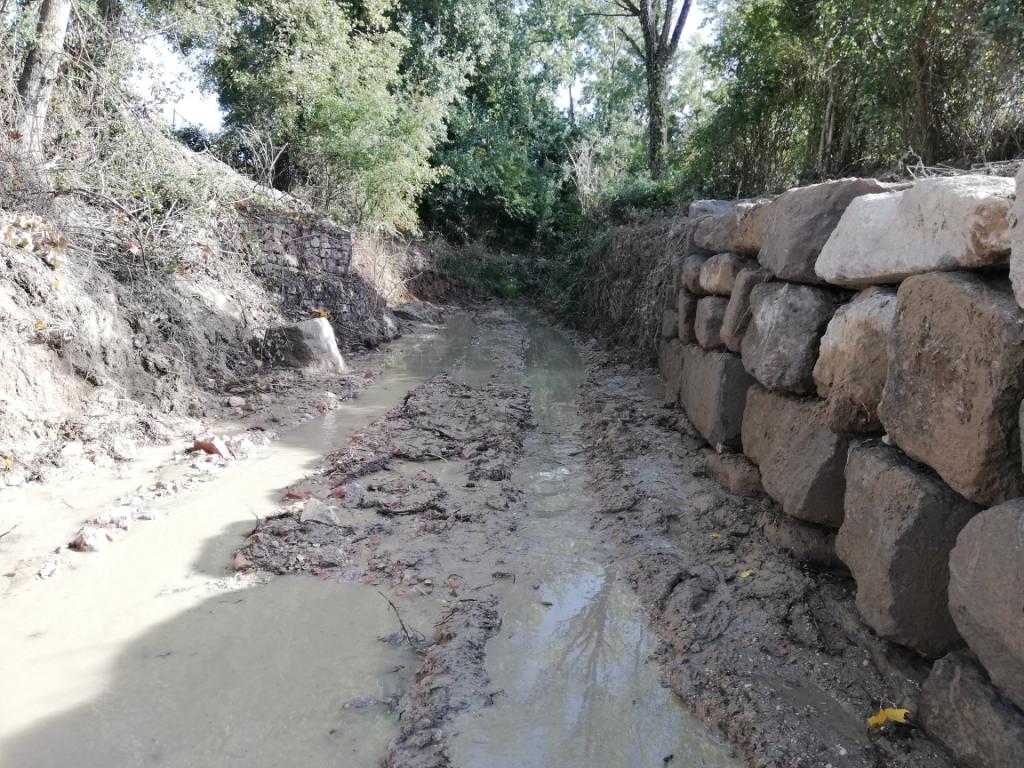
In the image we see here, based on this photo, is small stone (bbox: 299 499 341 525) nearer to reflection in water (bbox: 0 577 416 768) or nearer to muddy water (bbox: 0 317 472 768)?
muddy water (bbox: 0 317 472 768)

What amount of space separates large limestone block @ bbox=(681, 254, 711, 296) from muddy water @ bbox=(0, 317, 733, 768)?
2.61 m

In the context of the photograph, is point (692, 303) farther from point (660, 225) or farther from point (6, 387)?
point (6, 387)

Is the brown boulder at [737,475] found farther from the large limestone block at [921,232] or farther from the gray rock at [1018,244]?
the gray rock at [1018,244]

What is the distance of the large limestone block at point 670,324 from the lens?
6.77m

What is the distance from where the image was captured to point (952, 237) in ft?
7.59

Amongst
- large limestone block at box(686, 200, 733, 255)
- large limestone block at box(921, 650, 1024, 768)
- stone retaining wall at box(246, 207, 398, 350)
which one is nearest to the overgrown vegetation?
stone retaining wall at box(246, 207, 398, 350)

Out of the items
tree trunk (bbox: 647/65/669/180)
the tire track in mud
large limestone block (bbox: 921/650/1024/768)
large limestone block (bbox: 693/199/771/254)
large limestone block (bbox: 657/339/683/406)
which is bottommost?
the tire track in mud

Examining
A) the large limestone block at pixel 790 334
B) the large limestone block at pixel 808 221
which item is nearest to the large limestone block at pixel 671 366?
the large limestone block at pixel 790 334

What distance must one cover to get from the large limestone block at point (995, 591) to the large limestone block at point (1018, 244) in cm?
60

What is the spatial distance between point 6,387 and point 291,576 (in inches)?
111

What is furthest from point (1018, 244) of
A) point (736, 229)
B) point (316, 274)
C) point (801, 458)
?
→ point (316, 274)

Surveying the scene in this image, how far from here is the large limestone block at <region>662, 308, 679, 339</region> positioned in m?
6.77

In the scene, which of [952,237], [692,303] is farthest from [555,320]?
[952,237]

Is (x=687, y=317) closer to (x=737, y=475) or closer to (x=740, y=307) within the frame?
(x=740, y=307)
